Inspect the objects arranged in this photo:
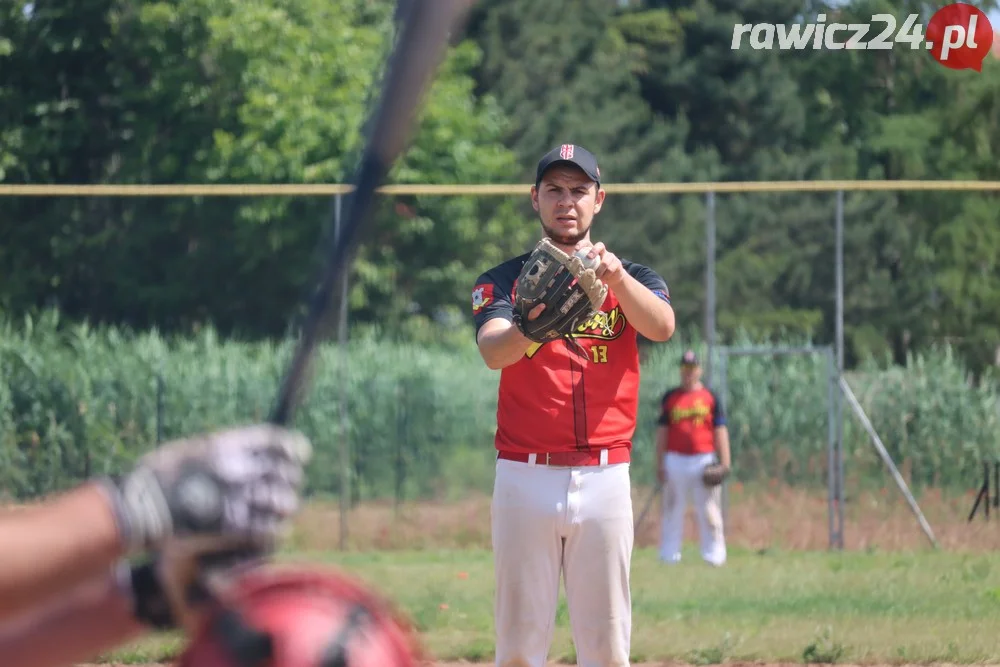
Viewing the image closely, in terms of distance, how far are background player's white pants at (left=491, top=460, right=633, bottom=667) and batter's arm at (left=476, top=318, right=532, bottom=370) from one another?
1.24 feet

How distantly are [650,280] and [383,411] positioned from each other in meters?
8.30

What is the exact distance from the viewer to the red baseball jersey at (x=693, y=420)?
12273mm

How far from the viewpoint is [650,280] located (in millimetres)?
5039

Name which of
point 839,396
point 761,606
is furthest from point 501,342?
point 839,396

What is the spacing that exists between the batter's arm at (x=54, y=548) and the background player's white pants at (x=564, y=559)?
2.83 meters

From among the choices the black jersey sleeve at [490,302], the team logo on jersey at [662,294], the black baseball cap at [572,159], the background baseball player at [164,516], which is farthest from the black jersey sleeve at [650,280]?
the background baseball player at [164,516]

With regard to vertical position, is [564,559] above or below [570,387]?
below

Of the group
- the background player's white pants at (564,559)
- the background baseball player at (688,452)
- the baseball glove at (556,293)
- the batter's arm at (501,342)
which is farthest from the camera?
the background baseball player at (688,452)

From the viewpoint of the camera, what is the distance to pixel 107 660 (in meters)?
7.89

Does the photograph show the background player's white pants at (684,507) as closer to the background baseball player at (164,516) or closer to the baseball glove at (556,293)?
the baseball glove at (556,293)

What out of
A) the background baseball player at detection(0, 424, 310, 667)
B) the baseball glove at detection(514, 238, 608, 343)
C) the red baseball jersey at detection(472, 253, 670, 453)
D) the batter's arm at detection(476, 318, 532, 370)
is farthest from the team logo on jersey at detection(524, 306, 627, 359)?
the background baseball player at detection(0, 424, 310, 667)

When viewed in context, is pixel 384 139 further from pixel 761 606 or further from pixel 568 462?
pixel 761 606

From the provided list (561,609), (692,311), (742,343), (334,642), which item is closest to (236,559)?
(334,642)

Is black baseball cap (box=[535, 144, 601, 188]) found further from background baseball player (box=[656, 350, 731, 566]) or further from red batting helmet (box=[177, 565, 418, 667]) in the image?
background baseball player (box=[656, 350, 731, 566])
